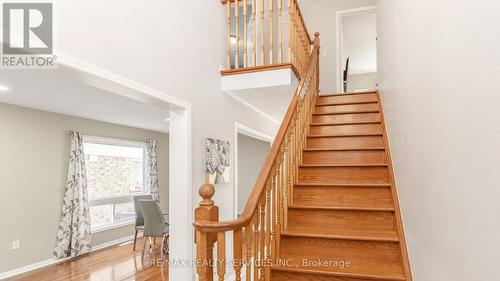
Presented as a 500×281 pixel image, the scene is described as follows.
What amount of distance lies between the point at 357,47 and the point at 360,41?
0.89ft

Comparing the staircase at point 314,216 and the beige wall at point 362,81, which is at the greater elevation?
the beige wall at point 362,81

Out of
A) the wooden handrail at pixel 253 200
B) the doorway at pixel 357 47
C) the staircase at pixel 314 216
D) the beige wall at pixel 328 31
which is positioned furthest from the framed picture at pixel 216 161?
the doorway at pixel 357 47

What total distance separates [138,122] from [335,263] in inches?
205

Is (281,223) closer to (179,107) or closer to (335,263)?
(335,263)

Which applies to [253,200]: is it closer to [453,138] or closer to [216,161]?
[453,138]

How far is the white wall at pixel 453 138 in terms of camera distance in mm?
827

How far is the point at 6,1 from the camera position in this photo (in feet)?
4.85

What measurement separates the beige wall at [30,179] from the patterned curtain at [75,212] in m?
0.11

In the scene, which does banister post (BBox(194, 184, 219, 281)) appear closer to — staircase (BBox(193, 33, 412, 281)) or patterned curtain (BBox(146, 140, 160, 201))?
staircase (BBox(193, 33, 412, 281))

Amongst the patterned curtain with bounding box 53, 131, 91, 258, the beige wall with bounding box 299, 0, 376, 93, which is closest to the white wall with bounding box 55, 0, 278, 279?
the beige wall with bounding box 299, 0, 376, 93

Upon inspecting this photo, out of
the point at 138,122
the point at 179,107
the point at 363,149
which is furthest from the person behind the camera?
the point at 138,122

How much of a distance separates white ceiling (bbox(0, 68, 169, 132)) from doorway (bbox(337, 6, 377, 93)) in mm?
3577

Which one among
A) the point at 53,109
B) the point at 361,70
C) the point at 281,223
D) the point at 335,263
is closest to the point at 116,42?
the point at 281,223

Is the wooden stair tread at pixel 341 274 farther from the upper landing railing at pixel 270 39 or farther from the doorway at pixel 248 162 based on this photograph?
the doorway at pixel 248 162
